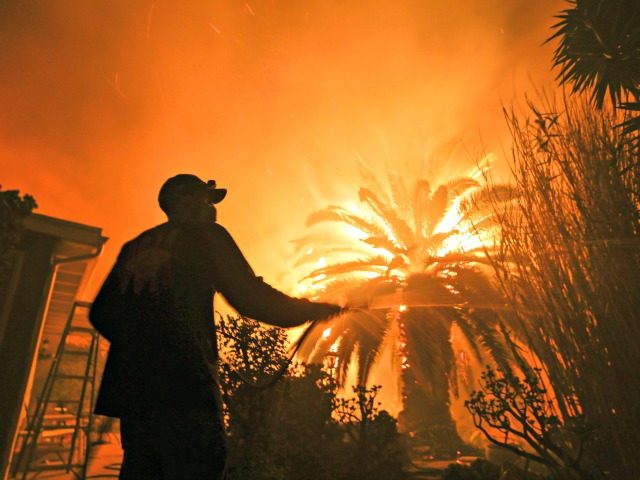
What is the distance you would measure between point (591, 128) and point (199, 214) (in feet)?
15.3

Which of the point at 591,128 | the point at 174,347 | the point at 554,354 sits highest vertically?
the point at 591,128

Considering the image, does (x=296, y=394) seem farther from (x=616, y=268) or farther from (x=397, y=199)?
(x=397, y=199)

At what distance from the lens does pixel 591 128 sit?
479 cm

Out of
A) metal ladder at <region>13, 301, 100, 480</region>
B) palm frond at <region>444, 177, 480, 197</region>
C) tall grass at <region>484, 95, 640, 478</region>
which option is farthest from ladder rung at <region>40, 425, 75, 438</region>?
palm frond at <region>444, 177, 480, 197</region>

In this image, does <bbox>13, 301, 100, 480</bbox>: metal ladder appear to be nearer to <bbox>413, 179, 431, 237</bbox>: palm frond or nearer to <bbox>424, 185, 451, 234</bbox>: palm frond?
<bbox>413, 179, 431, 237</bbox>: palm frond

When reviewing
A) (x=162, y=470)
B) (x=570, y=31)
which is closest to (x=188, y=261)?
(x=162, y=470)

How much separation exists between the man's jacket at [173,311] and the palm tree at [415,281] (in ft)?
25.9

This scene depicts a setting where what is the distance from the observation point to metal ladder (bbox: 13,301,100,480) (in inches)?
236

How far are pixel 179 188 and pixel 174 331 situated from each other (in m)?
0.68

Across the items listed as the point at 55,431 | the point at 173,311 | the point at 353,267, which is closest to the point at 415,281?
the point at 353,267

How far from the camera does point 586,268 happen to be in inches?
169

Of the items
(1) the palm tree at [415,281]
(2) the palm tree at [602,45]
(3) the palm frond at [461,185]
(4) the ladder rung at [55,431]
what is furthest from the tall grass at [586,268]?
(3) the palm frond at [461,185]

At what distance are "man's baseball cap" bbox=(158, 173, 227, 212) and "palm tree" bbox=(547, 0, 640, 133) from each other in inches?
271

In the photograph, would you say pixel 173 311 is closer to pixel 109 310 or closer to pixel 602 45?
pixel 109 310
